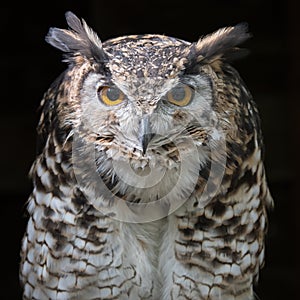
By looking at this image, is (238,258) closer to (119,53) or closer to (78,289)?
(78,289)

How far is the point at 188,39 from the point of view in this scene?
336cm

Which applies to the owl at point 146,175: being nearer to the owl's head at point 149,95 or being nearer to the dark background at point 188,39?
the owl's head at point 149,95

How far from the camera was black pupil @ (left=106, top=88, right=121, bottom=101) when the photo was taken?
1796mm

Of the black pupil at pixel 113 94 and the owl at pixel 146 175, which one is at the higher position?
the black pupil at pixel 113 94

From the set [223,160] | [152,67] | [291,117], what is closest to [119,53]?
[152,67]

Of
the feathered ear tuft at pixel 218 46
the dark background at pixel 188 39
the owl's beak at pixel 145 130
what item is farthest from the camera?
the dark background at pixel 188 39

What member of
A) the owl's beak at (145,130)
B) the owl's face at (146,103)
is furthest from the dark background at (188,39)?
the owl's beak at (145,130)

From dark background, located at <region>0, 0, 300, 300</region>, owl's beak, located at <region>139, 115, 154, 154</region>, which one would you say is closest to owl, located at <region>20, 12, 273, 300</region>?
owl's beak, located at <region>139, 115, 154, 154</region>

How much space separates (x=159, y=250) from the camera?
210 centimetres

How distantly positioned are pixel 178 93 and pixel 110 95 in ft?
0.47

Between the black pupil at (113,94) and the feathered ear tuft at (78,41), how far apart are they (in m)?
0.07

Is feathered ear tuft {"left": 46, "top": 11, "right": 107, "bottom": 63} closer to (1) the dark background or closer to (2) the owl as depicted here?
(2) the owl

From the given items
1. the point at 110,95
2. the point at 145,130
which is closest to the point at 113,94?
the point at 110,95

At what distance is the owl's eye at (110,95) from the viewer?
1794mm
